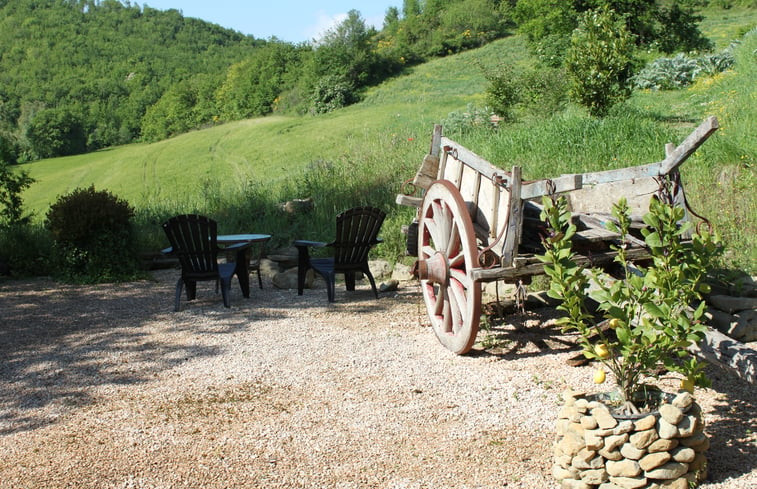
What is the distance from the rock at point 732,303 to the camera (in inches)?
190

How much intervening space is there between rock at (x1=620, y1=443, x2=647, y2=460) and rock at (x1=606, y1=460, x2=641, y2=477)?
0.02m

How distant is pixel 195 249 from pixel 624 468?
533cm

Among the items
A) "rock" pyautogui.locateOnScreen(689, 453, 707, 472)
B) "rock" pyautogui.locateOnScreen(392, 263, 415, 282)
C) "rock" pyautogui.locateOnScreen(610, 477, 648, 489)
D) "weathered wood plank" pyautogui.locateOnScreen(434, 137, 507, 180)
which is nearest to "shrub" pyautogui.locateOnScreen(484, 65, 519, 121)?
"rock" pyautogui.locateOnScreen(392, 263, 415, 282)

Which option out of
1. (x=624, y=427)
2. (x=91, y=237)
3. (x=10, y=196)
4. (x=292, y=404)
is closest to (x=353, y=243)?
(x=292, y=404)

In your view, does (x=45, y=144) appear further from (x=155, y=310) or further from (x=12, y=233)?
(x=155, y=310)

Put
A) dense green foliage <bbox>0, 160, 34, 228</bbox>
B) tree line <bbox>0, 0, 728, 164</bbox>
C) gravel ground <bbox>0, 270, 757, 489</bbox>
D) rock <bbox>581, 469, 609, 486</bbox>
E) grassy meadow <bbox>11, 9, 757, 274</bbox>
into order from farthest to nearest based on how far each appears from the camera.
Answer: tree line <bbox>0, 0, 728, 164</bbox>
dense green foliage <bbox>0, 160, 34, 228</bbox>
grassy meadow <bbox>11, 9, 757, 274</bbox>
gravel ground <bbox>0, 270, 757, 489</bbox>
rock <bbox>581, 469, 609, 486</bbox>

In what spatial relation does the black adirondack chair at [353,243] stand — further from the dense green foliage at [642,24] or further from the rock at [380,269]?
the dense green foliage at [642,24]

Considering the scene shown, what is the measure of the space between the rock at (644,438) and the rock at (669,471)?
0.11 meters

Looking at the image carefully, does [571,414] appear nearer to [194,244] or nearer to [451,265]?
[451,265]

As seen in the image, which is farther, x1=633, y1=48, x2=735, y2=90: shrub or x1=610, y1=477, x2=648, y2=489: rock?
x1=633, y1=48, x2=735, y2=90: shrub

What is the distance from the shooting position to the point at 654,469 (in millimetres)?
2896

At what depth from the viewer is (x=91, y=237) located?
29.7 ft

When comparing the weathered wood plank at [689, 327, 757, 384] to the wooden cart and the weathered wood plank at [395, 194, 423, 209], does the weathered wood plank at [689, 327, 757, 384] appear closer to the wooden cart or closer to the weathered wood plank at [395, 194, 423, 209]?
the wooden cart

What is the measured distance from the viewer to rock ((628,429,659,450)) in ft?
9.45
